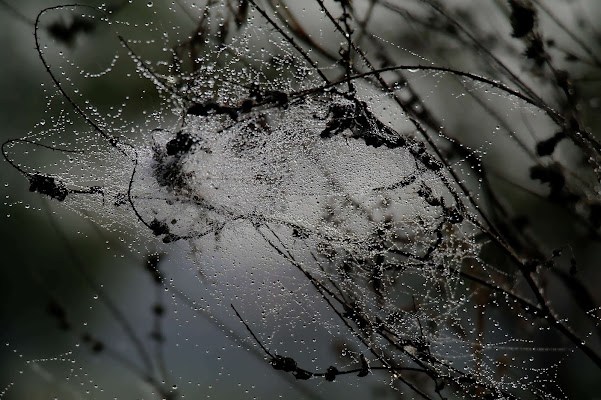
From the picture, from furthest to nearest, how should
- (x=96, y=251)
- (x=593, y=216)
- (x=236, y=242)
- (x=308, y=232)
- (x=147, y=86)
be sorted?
1. (x=96, y=251)
2. (x=147, y=86)
3. (x=236, y=242)
4. (x=308, y=232)
5. (x=593, y=216)

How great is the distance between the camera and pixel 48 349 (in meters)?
2.85

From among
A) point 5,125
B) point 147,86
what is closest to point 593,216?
point 147,86

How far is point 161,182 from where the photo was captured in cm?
183

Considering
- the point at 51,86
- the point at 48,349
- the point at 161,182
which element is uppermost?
the point at 51,86

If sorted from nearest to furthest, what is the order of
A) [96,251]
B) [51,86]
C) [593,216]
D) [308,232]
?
[593,216] → [308,232] → [51,86] → [96,251]

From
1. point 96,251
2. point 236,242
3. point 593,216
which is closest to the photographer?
point 593,216

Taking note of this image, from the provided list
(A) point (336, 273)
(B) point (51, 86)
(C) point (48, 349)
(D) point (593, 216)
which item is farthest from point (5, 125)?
(D) point (593, 216)

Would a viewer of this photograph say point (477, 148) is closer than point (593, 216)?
No

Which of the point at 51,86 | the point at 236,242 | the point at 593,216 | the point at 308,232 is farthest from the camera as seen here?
the point at 51,86

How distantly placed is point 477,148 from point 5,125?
325 centimetres

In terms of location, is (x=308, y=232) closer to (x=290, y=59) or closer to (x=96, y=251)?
(x=290, y=59)

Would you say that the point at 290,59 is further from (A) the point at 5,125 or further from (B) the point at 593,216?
(A) the point at 5,125

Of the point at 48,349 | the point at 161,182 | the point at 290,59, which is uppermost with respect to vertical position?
the point at 290,59

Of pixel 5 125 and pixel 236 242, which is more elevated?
Result: pixel 5 125
